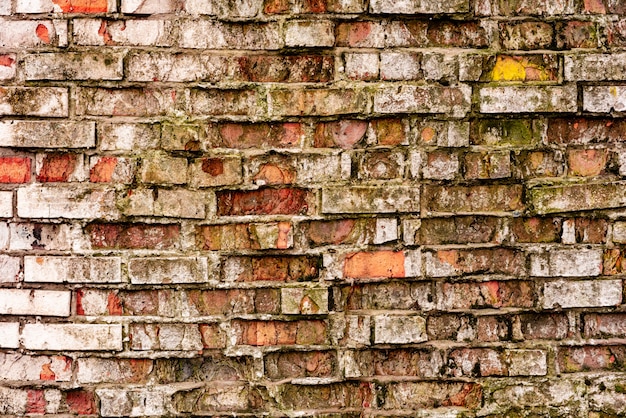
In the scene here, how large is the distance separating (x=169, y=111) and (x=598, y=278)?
1264mm

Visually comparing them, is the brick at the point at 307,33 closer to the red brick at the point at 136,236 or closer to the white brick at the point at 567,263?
the red brick at the point at 136,236

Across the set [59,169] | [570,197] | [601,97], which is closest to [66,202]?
[59,169]

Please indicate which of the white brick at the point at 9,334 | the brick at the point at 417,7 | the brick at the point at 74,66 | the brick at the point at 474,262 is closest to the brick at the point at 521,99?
the brick at the point at 417,7

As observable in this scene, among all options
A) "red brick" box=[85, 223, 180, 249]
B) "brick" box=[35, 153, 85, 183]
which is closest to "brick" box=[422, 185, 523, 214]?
"red brick" box=[85, 223, 180, 249]

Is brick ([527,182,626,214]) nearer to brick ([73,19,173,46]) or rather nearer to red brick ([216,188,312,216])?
red brick ([216,188,312,216])

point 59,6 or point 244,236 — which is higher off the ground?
point 59,6

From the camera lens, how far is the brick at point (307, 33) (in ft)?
5.08

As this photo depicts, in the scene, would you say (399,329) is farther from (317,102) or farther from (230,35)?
(230,35)

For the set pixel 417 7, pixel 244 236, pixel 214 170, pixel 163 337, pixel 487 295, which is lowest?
pixel 163 337

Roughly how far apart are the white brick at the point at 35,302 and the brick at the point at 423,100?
998mm

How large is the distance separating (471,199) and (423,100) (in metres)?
0.30

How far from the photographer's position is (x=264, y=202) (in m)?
1.57

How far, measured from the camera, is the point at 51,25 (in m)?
1.54

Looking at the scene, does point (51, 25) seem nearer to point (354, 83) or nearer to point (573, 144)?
point (354, 83)
